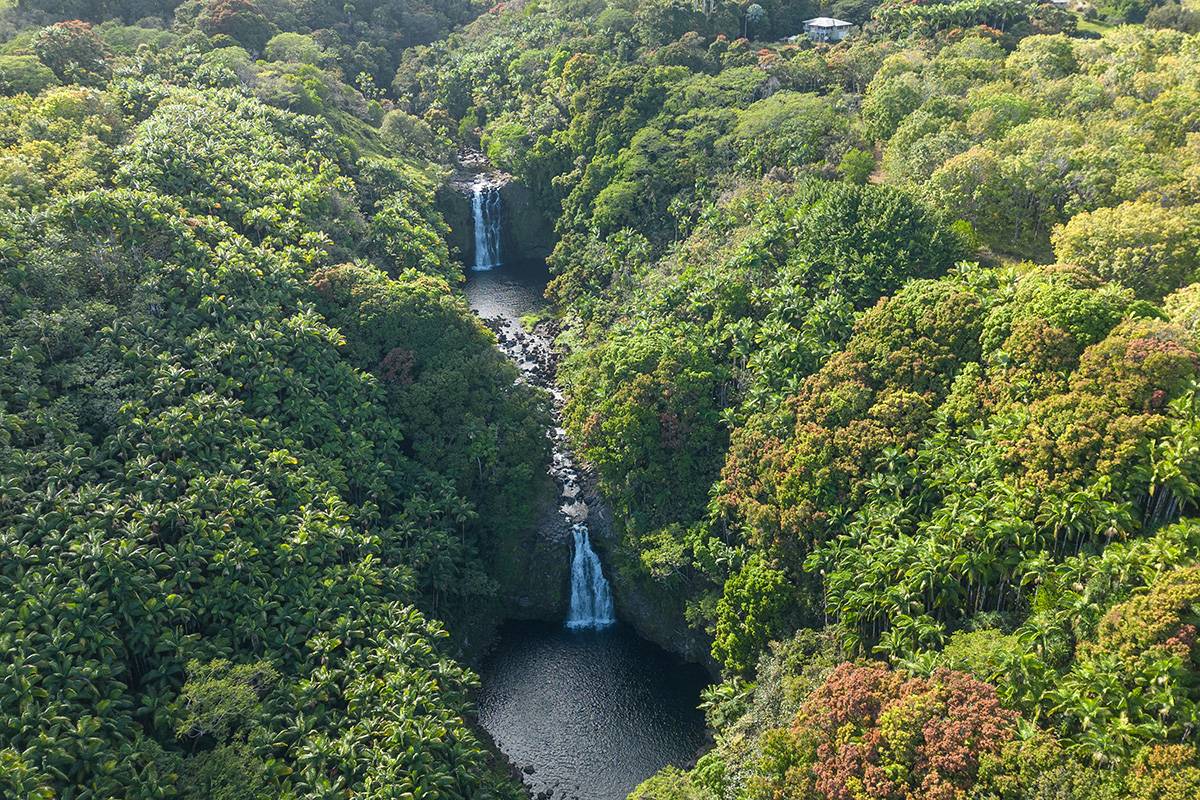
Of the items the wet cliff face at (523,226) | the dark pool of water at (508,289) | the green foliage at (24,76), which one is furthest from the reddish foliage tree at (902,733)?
the green foliage at (24,76)

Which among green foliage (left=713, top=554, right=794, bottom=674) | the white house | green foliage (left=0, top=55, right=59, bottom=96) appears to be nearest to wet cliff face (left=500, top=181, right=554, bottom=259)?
the white house

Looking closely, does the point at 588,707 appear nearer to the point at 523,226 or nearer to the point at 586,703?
the point at 586,703

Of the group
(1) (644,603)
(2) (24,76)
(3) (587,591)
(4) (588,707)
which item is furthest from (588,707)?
(2) (24,76)

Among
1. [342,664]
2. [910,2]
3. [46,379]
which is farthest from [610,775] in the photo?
[910,2]

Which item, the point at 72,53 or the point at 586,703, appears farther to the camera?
the point at 72,53

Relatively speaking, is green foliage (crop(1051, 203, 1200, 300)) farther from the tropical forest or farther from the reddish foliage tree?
the reddish foliage tree

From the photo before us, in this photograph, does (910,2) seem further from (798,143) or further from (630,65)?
(798,143)
